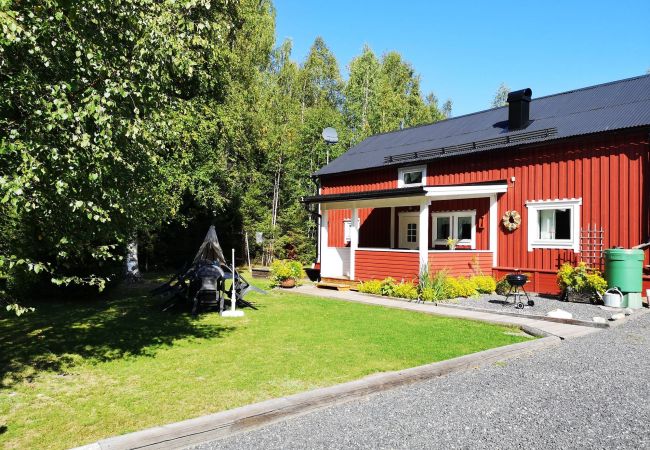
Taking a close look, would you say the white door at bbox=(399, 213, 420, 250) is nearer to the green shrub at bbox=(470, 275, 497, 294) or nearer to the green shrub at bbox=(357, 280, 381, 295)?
the green shrub at bbox=(357, 280, 381, 295)

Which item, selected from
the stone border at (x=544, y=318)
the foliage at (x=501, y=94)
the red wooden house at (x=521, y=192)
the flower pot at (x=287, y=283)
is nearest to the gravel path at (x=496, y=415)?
the stone border at (x=544, y=318)

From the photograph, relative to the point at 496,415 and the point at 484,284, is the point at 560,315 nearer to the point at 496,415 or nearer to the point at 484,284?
the point at 484,284

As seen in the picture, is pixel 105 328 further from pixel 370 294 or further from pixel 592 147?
pixel 592 147

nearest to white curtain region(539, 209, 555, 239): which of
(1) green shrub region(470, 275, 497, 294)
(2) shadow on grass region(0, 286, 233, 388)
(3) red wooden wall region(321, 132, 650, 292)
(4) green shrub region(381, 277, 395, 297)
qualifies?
(3) red wooden wall region(321, 132, 650, 292)

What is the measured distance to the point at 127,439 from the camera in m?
3.43

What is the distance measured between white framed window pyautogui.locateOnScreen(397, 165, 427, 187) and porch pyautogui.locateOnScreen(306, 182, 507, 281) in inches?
39.3

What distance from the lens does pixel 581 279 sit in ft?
36.9

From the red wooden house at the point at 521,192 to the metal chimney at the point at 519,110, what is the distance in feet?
0.12

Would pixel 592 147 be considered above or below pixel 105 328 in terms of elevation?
above

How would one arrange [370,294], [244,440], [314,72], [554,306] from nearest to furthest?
[244,440] < [554,306] < [370,294] < [314,72]

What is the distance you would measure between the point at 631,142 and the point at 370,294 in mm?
8038

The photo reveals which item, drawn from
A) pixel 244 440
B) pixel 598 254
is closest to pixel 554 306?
pixel 598 254

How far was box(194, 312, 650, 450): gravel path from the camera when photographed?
372 cm

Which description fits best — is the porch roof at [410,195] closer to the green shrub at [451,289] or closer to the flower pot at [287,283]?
the green shrub at [451,289]
